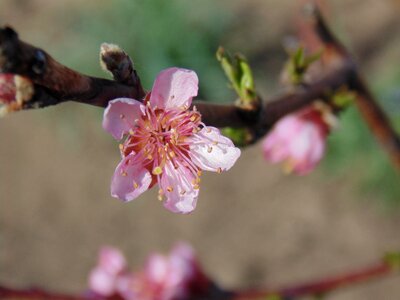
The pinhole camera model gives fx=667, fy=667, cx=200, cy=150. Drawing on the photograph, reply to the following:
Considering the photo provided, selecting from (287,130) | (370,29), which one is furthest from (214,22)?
(287,130)

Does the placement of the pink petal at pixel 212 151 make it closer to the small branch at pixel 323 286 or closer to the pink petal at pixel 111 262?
the small branch at pixel 323 286

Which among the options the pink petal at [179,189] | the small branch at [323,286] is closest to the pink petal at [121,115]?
the pink petal at [179,189]

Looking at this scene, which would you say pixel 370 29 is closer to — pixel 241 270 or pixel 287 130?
pixel 241 270

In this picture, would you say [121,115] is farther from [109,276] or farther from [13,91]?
[109,276]

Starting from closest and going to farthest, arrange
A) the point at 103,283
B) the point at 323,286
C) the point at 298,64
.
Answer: the point at 298,64 → the point at 323,286 → the point at 103,283

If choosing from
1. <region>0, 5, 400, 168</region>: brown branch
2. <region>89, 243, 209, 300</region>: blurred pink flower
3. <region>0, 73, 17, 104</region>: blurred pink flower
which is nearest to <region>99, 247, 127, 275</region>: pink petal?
<region>89, 243, 209, 300</region>: blurred pink flower

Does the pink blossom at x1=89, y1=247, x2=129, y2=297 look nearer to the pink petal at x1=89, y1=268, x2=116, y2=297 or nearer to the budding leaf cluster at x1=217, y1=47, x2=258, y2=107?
the pink petal at x1=89, y1=268, x2=116, y2=297

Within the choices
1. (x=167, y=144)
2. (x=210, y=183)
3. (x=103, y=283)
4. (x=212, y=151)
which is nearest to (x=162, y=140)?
(x=167, y=144)
